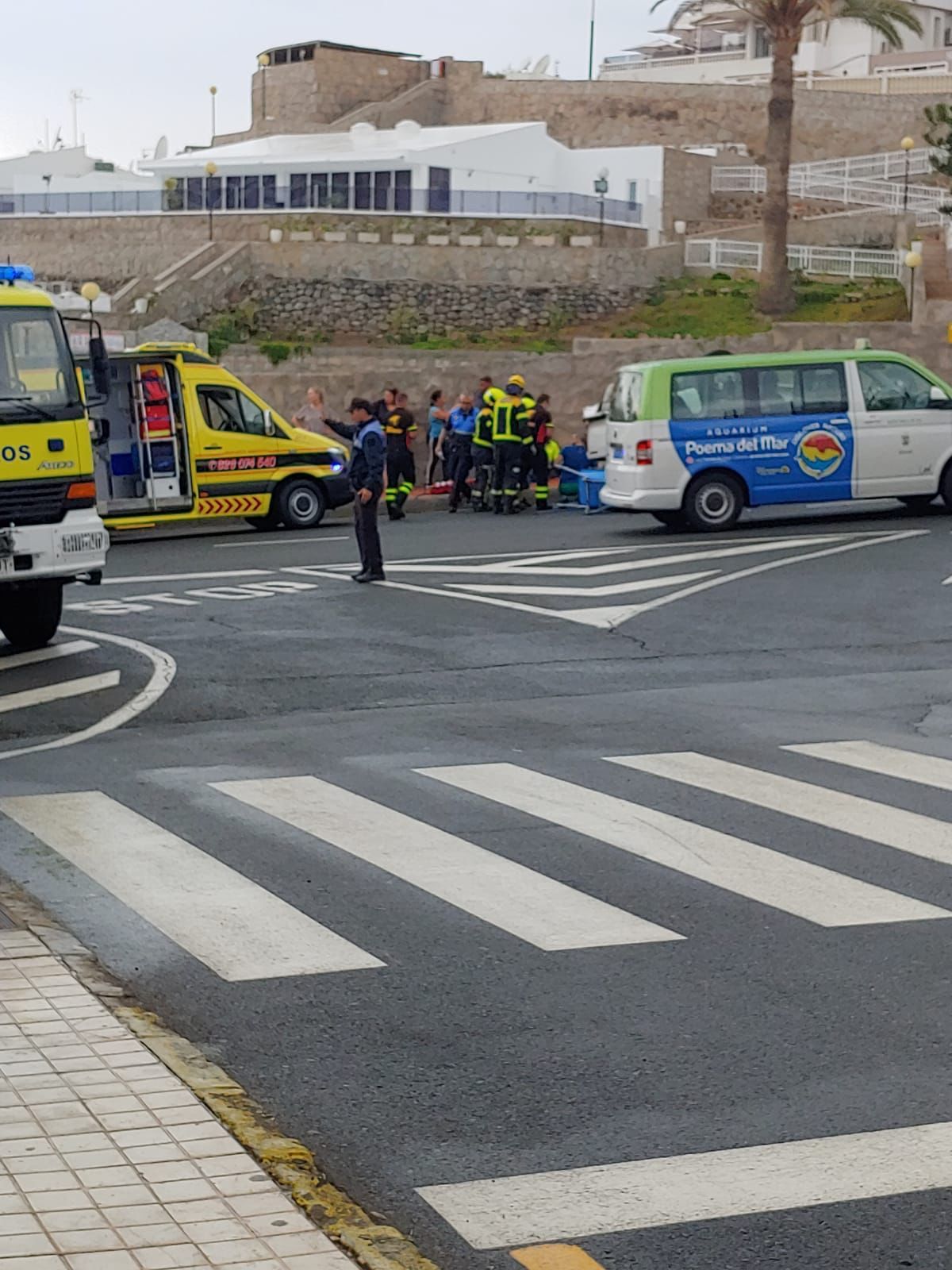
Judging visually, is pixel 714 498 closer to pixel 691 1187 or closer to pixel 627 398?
pixel 627 398

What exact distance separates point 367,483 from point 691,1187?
45.5 ft

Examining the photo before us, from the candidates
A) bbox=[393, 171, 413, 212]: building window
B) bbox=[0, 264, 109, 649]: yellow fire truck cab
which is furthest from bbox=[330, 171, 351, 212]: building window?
bbox=[0, 264, 109, 649]: yellow fire truck cab

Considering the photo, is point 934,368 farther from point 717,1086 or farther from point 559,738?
point 717,1086

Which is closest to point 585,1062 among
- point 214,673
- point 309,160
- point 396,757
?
point 396,757

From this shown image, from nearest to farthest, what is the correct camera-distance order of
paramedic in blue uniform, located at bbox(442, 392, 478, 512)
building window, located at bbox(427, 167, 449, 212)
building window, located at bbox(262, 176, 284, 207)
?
1. paramedic in blue uniform, located at bbox(442, 392, 478, 512)
2. building window, located at bbox(427, 167, 449, 212)
3. building window, located at bbox(262, 176, 284, 207)

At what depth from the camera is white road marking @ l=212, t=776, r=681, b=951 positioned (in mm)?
7250

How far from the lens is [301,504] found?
1032 inches

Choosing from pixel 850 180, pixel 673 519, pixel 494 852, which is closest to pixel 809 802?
pixel 494 852

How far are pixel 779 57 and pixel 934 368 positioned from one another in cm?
999

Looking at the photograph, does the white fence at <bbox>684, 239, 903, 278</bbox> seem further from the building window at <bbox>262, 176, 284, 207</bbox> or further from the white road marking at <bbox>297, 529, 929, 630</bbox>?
the white road marking at <bbox>297, 529, 929, 630</bbox>

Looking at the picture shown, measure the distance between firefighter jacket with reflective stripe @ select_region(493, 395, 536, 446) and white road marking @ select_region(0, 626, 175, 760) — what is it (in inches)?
445

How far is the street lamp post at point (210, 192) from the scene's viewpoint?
56.0 metres

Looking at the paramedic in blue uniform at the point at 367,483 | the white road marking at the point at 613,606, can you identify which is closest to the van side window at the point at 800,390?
the white road marking at the point at 613,606

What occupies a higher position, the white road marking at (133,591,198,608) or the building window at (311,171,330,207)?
the building window at (311,171,330,207)
